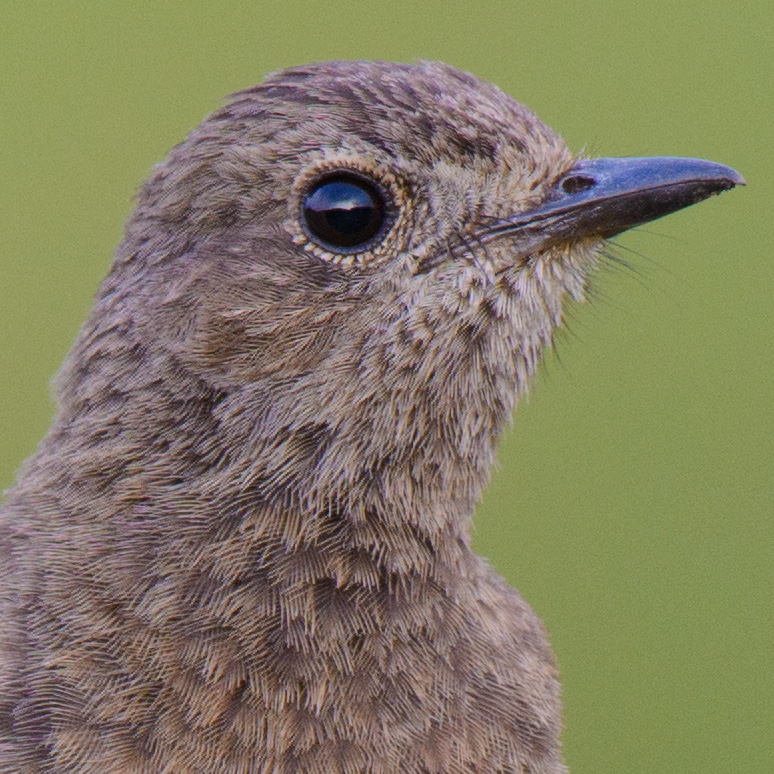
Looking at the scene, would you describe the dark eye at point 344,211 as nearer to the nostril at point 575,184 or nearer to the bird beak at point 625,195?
the bird beak at point 625,195

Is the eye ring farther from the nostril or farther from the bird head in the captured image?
the nostril

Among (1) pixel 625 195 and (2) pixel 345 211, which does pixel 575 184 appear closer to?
(1) pixel 625 195

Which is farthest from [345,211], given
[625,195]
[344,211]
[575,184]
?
[625,195]

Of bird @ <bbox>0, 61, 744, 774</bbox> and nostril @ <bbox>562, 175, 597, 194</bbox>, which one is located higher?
nostril @ <bbox>562, 175, 597, 194</bbox>

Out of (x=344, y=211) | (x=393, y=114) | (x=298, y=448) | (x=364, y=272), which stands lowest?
(x=298, y=448)

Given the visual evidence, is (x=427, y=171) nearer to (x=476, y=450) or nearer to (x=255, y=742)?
(x=476, y=450)

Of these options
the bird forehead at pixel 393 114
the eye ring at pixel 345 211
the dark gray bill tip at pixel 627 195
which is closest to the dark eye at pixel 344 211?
the eye ring at pixel 345 211

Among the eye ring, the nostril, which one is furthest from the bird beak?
the eye ring

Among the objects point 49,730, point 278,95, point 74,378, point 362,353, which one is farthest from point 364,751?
point 278,95
